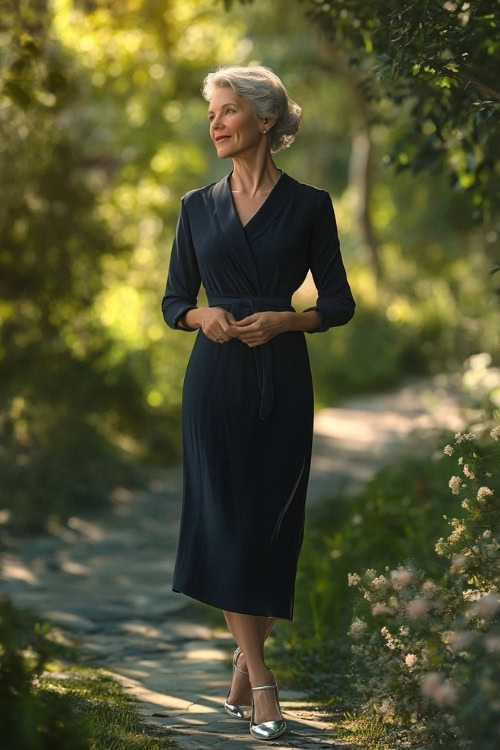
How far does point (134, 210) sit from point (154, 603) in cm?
633

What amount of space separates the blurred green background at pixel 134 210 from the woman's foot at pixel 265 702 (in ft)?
6.90

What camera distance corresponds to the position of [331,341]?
1784 cm

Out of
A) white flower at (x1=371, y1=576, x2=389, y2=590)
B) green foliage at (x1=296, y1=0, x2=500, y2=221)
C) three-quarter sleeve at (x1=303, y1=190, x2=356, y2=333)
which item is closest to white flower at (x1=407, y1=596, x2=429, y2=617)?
white flower at (x1=371, y1=576, x2=389, y2=590)

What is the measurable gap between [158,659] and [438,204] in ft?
53.4

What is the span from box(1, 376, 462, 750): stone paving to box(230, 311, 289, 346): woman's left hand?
1319 millimetres

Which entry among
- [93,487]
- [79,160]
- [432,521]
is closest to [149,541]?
[93,487]

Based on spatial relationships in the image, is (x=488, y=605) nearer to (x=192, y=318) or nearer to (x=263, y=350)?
(x=263, y=350)

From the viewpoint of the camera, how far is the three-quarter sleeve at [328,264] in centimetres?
428

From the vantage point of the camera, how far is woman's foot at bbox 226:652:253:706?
450 centimetres

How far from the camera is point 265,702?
425cm

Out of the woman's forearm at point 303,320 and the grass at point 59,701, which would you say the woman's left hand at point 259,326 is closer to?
the woman's forearm at point 303,320

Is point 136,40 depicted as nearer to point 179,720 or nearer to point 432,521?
point 432,521

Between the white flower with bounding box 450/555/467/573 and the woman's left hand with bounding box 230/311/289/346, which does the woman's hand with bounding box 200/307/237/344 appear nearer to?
the woman's left hand with bounding box 230/311/289/346

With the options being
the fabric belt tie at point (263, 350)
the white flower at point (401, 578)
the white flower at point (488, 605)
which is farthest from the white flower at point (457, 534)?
the fabric belt tie at point (263, 350)
